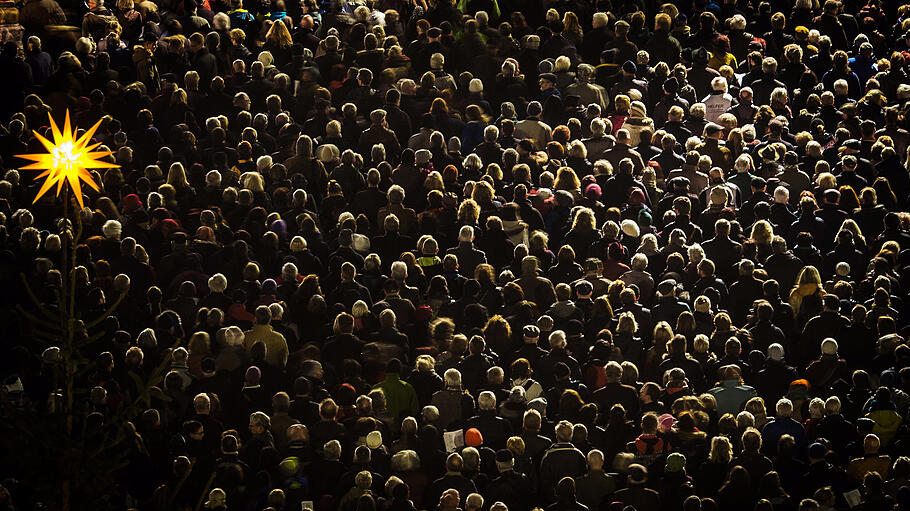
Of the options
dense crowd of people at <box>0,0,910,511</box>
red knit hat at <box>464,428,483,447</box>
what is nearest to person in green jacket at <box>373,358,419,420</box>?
dense crowd of people at <box>0,0,910,511</box>

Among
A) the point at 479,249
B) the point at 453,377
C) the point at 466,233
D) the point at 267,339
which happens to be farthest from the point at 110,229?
the point at 453,377

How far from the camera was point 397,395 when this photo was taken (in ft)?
49.0

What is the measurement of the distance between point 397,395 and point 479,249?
2.53m

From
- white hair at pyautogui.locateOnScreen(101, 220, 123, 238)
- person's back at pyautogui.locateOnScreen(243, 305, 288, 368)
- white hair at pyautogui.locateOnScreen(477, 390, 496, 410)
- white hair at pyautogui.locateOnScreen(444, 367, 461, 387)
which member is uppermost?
white hair at pyautogui.locateOnScreen(101, 220, 123, 238)

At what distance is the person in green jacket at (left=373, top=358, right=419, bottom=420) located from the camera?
48.7 feet

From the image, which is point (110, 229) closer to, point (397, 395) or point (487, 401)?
point (397, 395)

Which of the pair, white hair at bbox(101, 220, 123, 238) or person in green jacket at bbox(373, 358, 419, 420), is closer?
person in green jacket at bbox(373, 358, 419, 420)

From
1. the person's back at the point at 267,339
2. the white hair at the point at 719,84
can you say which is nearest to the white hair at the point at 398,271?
the person's back at the point at 267,339

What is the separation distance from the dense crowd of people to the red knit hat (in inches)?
1.0

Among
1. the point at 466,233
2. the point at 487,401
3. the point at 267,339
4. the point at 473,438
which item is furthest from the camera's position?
the point at 466,233

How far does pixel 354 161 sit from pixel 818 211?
5246mm

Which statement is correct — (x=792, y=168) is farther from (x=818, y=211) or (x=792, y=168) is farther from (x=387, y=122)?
(x=387, y=122)

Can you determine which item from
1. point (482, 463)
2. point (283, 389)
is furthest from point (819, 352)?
point (283, 389)

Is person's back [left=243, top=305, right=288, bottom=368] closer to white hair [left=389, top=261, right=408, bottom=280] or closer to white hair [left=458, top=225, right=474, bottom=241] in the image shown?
white hair [left=389, top=261, right=408, bottom=280]
